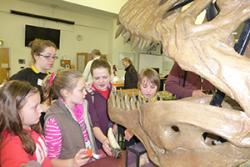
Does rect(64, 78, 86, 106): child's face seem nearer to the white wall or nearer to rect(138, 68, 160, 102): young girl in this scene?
rect(138, 68, 160, 102): young girl

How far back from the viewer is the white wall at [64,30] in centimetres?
720

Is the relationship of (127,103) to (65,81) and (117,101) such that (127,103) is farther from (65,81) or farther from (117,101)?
(65,81)

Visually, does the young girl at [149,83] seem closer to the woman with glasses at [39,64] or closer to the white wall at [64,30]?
the woman with glasses at [39,64]

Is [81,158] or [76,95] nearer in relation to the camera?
[81,158]

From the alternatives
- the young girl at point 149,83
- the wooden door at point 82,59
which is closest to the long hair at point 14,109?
the young girl at point 149,83

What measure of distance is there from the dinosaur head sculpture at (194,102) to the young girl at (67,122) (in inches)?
35.7

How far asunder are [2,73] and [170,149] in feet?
22.5

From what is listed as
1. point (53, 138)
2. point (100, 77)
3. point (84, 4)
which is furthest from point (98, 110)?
point (84, 4)

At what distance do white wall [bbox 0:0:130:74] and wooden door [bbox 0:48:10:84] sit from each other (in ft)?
0.60

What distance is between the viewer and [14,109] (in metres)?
1.43

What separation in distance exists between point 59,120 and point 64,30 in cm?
715

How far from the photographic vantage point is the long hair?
138 centimetres

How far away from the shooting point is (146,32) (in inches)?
36.9

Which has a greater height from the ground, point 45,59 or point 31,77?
point 45,59
